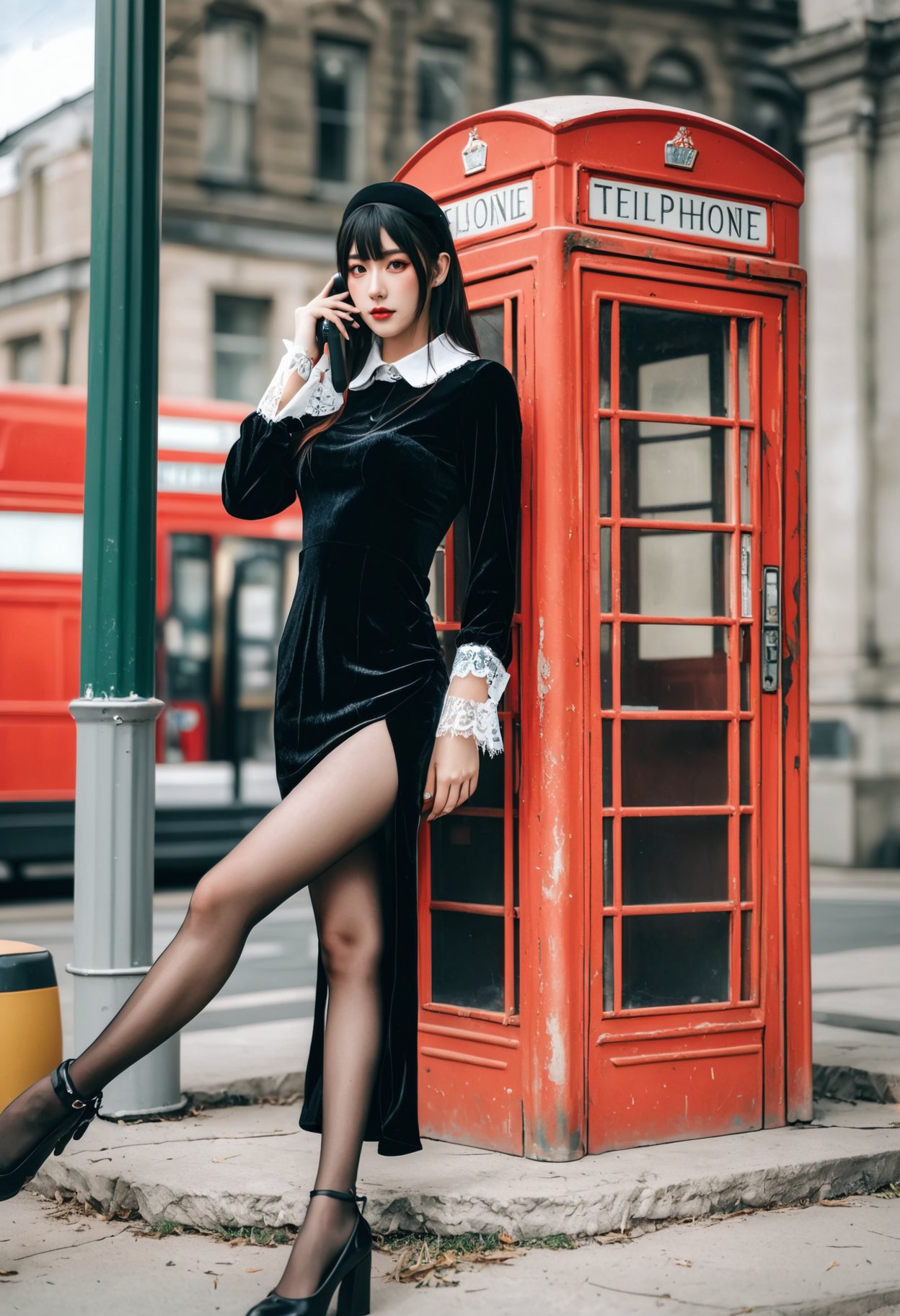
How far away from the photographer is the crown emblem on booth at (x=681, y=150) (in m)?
4.31

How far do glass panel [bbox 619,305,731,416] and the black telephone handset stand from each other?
88 cm

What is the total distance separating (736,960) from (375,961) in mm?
1314

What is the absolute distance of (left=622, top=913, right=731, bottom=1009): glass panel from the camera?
4.27 meters

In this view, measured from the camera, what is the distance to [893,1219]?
3887 mm

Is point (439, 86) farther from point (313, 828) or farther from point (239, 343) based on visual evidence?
point (313, 828)

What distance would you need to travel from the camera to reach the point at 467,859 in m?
4.33

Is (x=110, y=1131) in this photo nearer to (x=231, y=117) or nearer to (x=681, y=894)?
(x=681, y=894)

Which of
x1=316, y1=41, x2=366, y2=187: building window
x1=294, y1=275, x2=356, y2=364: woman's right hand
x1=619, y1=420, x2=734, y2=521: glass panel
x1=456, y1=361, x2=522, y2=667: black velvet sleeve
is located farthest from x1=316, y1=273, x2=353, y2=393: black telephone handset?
x1=316, y1=41, x2=366, y2=187: building window

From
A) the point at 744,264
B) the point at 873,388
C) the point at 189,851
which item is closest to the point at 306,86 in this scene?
the point at 873,388

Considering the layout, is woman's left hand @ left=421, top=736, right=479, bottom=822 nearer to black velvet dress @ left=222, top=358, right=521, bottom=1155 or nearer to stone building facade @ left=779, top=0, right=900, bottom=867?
black velvet dress @ left=222, top=358, right=521, bottom=1155

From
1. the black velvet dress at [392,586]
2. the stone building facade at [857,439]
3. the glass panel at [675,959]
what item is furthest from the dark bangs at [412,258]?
the stone building facade at [857,439]

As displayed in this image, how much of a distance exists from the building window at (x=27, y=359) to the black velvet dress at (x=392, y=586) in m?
18.2

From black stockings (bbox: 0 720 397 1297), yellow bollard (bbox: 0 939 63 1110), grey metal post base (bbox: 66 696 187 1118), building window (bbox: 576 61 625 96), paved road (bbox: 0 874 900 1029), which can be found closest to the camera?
black stockings (bbox: 0 720 397 1297)

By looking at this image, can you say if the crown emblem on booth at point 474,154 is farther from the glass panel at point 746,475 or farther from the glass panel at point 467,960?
the glass panel at point 467,960
